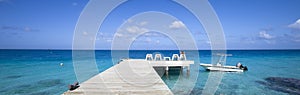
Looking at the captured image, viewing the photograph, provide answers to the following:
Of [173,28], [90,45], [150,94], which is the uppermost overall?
[173,28]

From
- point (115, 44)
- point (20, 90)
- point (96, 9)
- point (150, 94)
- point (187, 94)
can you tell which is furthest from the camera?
point (20, 90)

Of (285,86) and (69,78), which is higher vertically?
(69,78)

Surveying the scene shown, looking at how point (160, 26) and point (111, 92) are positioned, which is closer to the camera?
point (111, 92)

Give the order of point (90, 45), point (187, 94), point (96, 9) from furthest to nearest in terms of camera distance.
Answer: point (187, 94)
point (90, 45)
point (96, 9)

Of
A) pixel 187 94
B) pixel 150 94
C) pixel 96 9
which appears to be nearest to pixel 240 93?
pixel 187 94

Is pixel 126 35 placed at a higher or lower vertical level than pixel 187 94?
higher

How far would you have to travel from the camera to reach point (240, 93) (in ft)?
39.4

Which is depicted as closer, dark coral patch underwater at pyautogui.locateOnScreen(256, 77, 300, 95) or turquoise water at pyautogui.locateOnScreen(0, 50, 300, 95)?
turquoise water at pyautogui.locateOnScreen(0, 50, 300, 95)

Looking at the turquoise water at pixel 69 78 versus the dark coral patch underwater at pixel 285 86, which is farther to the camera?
the dark coral patch underwater at pixel 285 86

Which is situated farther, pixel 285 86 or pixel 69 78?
pixel 69 78

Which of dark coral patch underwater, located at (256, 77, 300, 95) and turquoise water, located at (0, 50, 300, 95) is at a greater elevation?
turquoise water, located at (0, 50, 300, 95)

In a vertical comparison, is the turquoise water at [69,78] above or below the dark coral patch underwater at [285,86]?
above

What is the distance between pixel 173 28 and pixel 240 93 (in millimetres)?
5389

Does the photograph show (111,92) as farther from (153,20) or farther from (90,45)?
(153,20)
